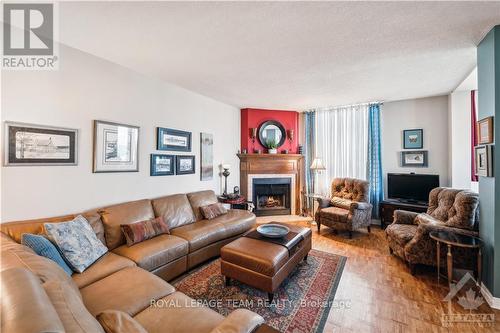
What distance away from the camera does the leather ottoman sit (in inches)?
81.7

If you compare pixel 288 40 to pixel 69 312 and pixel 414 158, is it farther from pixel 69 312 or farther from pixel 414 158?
pixel 414 158

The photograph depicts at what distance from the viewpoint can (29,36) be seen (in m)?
2.17

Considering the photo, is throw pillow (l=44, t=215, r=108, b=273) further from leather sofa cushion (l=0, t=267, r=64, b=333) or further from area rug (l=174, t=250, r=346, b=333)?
leather sofa cushion (l=0, t=267, r=64, b=333)

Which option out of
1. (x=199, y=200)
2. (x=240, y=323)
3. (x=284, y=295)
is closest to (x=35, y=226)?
(x=199, y=200)

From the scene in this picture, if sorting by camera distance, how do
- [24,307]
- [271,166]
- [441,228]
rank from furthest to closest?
[271,166]
[441,228]
[24,307]

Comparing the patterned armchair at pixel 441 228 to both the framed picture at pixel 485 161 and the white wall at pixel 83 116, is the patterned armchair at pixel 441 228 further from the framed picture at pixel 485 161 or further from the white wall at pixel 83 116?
the white wall at pixel 83 116

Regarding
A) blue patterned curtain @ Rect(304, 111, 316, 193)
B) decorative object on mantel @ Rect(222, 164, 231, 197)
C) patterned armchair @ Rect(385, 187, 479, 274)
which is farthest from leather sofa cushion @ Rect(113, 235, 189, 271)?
blue patterned curtain @ Rect(304, 111, 316, 193)

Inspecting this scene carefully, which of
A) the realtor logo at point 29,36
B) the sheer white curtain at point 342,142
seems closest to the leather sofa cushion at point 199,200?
the realtor logo at point 29,36

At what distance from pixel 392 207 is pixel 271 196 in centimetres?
255

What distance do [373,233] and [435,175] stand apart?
1565mm

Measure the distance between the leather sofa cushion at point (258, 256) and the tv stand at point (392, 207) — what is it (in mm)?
3003

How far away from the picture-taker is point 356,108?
15.9 ft

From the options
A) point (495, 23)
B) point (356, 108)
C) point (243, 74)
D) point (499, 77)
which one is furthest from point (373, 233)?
point (243, 74)

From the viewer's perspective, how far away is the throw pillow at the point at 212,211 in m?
3.45
